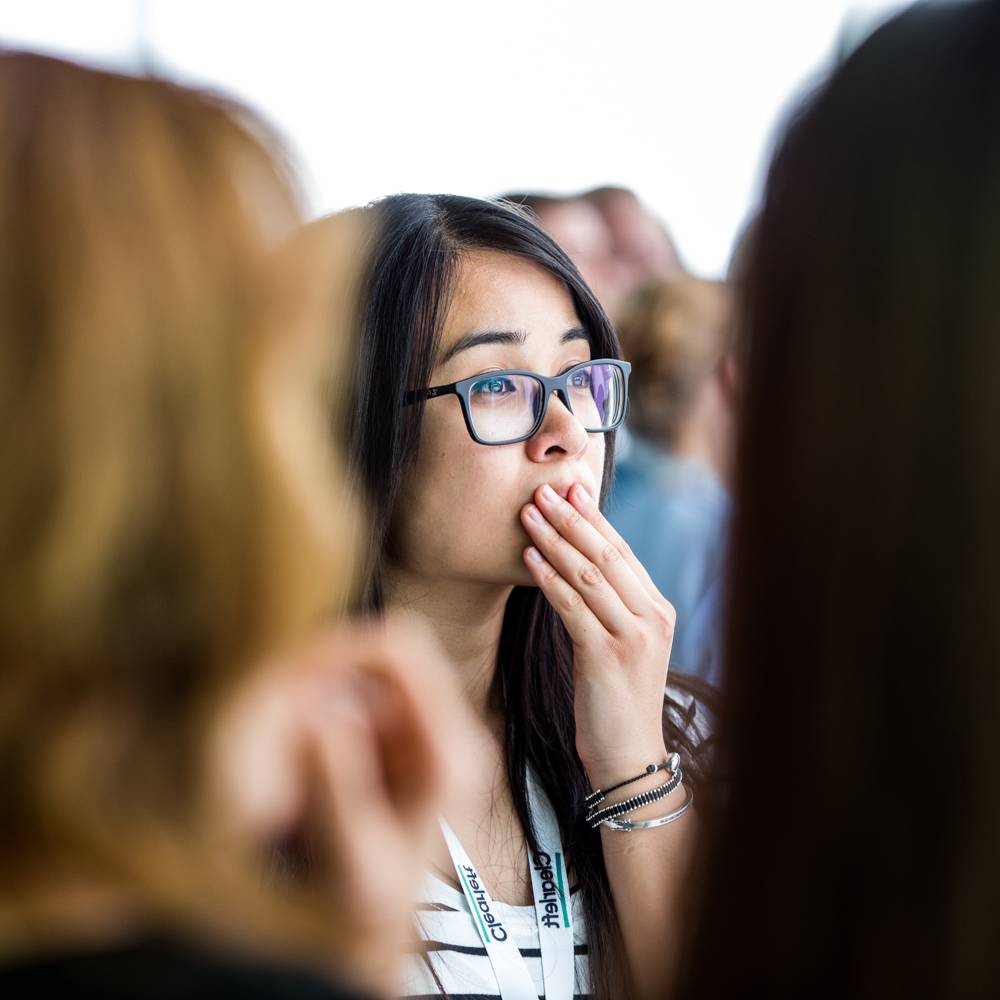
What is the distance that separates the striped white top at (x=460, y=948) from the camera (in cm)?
169

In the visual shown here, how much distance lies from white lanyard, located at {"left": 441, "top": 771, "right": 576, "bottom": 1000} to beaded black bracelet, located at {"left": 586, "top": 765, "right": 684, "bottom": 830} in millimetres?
107

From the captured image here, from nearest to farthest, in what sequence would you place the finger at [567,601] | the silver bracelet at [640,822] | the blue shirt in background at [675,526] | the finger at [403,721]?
1. the finger at [403,721]
2. the silver bracelet at [640,822]
3. the finger at [567,601]
4. the blue shirt in background at [675,526]

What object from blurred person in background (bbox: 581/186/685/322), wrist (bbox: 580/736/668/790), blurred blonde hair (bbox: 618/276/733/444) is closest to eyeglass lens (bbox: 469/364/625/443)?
wrist (bbox: 580/736/668/790)

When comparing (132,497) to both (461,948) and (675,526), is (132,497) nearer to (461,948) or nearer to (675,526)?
A: (461,948)

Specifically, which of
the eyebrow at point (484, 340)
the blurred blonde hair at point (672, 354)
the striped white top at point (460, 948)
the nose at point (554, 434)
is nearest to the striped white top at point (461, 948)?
the striped white top at point (460, 948)

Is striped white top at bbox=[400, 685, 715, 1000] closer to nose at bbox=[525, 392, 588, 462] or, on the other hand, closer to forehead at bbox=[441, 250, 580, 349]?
nose at bbox=[525, 392, 588, 462]

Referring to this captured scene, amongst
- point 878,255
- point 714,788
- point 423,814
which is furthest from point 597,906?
point 878,255

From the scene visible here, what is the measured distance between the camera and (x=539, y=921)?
1.80m

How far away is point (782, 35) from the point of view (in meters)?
4.49

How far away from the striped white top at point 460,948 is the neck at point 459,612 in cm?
40

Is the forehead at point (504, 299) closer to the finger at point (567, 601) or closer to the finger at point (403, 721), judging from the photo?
the finger at point (567, 601)

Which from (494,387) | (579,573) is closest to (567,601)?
(579,573)

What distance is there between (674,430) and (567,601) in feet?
5.48

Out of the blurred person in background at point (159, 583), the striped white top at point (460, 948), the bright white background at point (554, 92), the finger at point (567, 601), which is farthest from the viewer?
the bright white background at point (554, 92)
